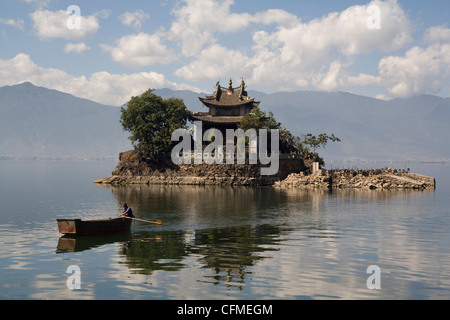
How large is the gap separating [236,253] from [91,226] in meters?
10.2

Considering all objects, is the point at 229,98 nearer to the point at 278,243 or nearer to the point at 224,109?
the point at 224,109

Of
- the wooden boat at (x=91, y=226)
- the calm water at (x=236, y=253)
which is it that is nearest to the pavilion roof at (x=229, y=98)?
the calm water at (x=236, y=253)

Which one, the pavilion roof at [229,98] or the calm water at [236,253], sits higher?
the pavilion roof at [229,98]

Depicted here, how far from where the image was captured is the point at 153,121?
279 ft

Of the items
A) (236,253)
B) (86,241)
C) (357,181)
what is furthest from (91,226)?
(357,181)

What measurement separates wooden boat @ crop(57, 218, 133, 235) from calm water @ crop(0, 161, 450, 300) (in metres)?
0.61

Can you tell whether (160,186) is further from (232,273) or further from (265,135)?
(232,273)

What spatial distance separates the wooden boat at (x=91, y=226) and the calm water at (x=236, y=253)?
613 mm

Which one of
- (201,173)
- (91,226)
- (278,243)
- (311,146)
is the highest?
(311,146)

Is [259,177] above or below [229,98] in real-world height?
below

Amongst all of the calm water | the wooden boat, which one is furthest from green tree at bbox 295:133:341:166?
the wooden boat

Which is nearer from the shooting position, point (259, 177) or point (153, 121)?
point (259, 177)

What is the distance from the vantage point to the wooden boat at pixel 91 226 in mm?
32000
